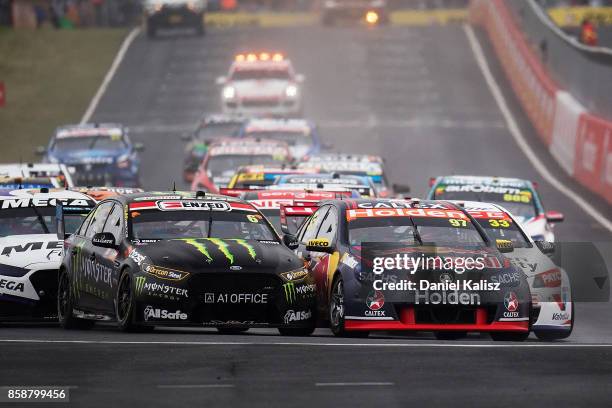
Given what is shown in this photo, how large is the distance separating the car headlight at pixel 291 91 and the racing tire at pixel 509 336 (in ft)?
107

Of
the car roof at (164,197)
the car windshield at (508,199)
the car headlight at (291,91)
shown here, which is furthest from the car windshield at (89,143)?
the car roof at (164,197)

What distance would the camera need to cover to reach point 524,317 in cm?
1480

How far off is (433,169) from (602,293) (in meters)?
22.8

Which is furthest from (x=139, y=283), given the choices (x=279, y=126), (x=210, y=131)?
(x=210, y=131)

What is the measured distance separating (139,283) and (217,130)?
84.1ft

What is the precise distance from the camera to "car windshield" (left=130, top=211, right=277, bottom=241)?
15.6 m

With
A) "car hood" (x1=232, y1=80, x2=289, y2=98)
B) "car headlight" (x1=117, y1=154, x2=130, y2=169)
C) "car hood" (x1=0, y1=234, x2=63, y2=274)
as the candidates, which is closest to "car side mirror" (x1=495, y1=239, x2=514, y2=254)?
"car hood" (x1=0, y1=234, x2=63, y2=274)

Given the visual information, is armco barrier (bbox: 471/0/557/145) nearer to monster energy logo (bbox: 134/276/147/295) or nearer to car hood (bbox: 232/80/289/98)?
car hood (bbox: 232/80/289/98)

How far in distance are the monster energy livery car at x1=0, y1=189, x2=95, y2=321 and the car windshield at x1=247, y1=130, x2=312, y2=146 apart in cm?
1831

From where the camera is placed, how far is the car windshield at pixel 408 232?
15.5 m

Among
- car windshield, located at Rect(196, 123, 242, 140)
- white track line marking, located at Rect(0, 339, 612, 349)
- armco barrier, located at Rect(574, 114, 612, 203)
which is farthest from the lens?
car windshield, located at Rect(196, 123, 242, 140)

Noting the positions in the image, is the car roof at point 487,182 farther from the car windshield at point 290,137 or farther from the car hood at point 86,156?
the car hood at point 86,156

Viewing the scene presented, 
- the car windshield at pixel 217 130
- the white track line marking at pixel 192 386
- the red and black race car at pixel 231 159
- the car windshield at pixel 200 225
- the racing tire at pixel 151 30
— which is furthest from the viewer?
the racing tire at pixel 151 30

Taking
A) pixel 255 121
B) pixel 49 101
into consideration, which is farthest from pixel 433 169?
pixel 49 101
